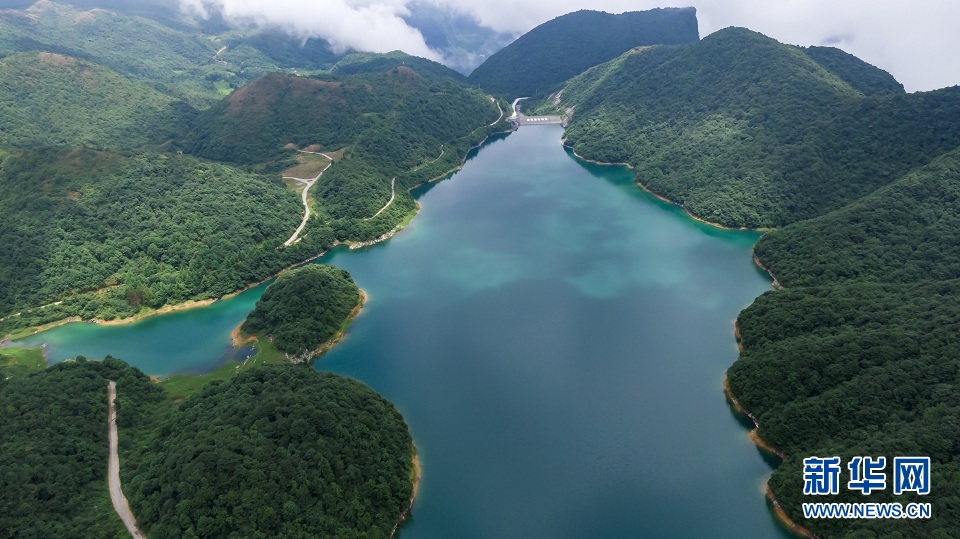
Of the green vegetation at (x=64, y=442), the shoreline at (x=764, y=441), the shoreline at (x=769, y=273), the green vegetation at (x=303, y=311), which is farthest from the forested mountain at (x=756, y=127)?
the green vegetation at (x=64, y=442)

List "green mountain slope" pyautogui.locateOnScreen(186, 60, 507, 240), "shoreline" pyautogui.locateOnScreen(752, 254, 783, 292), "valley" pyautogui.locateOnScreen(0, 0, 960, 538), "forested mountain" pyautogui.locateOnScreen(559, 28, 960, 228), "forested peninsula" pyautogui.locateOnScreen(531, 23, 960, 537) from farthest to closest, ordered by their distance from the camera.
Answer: "green mountain slope" pyautogui.locateOnScreen(186, 60, 507, 240) < "forested mountain" pyautogui.locateOnScreen(559, 28, 960, 228) < "shoreline" pyautogui.locateOnScreen(752, 254, 783, 292) < "forested peninsula" pyautogui.locateOnScreen(531, 23, 960, 537) < "valley" pyautogui.locateOnScreen(0, 0, 960, 538)

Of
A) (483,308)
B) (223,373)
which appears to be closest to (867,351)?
(483,308)

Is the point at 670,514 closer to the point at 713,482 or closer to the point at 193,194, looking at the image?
the point at 713,482

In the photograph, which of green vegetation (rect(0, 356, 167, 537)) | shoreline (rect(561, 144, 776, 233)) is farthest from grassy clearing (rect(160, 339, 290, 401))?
shoreline (rect(561, 144, 776, 233))

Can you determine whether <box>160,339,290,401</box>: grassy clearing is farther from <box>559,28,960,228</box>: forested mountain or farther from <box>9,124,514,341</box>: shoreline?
<box>559,28,960,228</box>: forested mountain

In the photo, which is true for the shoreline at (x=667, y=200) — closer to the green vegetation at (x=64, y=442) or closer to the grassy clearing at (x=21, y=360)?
the green vegetation at (x=64, y=442)

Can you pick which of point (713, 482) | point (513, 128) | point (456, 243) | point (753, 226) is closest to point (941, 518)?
point (713, 482)

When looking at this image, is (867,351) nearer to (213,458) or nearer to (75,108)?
(213,458)
